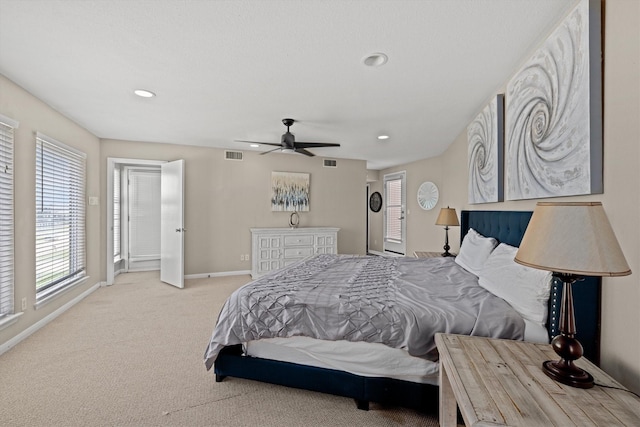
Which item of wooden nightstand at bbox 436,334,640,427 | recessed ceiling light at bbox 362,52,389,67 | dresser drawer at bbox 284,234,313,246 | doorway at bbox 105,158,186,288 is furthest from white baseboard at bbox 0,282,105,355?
recessed ceiling light at bbox 362,52,389,67

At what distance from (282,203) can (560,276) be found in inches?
190

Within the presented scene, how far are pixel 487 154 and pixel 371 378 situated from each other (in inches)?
96.6

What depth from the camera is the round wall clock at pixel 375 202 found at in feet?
25.6

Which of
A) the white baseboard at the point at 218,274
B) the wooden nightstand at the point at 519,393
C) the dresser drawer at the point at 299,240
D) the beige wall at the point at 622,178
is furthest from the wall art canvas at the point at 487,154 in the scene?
the white baseboard at the point at 218,274

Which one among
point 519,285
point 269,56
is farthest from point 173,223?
point 519,285

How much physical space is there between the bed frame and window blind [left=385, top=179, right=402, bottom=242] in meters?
4.80

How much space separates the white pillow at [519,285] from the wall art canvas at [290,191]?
3.95m

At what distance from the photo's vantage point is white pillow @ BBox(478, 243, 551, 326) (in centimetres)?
162

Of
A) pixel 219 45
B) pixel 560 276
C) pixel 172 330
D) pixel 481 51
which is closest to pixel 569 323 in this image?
pixel 560 276

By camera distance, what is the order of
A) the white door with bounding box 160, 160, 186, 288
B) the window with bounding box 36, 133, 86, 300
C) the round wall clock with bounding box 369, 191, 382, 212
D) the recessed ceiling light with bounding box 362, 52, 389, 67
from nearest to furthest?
the recessed ceiling light with bounding box 362, 52, 389, 67 < the window with bounding box 36, 133, 86, 300 < the white door with bounding box 160, 160, 186, 288 < the round wall clock with bounding box 369, 191, 382, 212

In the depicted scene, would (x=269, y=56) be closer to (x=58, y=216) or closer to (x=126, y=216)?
(x=58, y=216)

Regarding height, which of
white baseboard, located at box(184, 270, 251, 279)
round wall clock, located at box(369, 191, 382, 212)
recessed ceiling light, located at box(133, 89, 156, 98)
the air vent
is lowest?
white baseboard, located at box(184, 270, 251, 279)

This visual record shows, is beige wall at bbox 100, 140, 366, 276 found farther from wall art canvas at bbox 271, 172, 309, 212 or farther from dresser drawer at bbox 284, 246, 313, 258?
dresser drawer at bbox 284, 246, 313, 258

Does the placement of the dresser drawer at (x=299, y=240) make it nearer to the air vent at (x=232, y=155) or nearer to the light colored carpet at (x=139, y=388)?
the air vent at (x=232, y=155)
